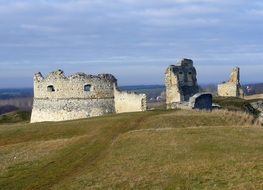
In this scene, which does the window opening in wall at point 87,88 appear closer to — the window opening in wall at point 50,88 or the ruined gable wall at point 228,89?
the window opening in wall at point 50,88

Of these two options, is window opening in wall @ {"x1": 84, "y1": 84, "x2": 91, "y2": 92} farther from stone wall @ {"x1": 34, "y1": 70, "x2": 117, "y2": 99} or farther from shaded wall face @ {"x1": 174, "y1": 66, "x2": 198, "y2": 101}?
shaded wall face @ {"x1": 174, "y1": 66, "x2": 198, "y2": 101}

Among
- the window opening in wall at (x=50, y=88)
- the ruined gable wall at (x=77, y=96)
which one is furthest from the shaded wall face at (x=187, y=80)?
the window opening in wall at (x=50, y=88)

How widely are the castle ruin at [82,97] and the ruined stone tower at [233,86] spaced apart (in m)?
24.4

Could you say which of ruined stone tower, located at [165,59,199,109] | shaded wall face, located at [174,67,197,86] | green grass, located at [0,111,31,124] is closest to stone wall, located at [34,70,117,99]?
ruined stone tower, located at [165,59,199,109]

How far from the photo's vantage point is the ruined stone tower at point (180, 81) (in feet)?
178

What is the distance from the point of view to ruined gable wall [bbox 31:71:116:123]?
47781mm

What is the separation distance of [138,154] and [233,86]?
153 ft

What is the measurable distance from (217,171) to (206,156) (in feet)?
9.16

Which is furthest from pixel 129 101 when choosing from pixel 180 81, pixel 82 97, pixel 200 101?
Result: pixel 180 81

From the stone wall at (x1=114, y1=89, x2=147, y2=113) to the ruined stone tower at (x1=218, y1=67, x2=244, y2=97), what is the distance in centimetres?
2429

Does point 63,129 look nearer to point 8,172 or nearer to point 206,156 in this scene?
point 8,172

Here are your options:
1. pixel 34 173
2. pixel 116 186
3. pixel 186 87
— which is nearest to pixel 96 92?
pixel 186 87

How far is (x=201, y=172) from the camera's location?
63.5 ft

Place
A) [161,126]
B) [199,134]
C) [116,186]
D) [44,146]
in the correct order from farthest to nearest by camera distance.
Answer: [161,126] → [44,146] → [199,134] → [116,186]
